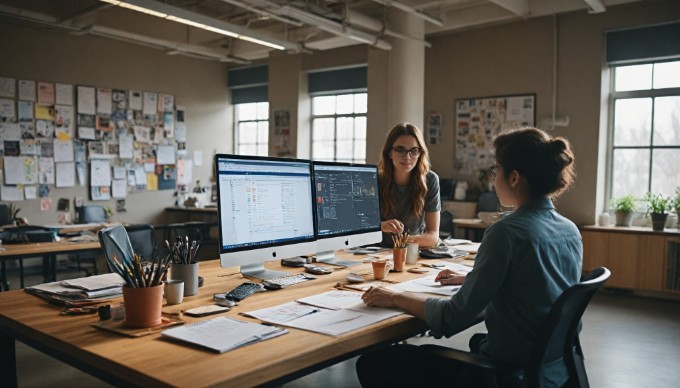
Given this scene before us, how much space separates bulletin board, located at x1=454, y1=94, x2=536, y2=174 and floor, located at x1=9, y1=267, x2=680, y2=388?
2351 mm

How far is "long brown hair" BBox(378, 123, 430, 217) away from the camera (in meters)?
3.30

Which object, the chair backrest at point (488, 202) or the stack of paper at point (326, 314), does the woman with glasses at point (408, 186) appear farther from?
the chair backrest at point (488, 202)

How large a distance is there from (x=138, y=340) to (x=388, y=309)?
77cm

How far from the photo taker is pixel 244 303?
6.00 ft

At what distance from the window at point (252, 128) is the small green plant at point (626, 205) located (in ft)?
17.6

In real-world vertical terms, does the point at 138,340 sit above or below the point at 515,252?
below

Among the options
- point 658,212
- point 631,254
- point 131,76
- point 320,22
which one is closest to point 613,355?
point 631,254

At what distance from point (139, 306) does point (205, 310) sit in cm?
24

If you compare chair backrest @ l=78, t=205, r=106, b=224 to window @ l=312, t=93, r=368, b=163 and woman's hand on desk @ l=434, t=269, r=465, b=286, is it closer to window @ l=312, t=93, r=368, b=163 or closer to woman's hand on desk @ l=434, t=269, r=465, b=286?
window @ l=312, t=93, r=368, b=163

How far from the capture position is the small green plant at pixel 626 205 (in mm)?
5823

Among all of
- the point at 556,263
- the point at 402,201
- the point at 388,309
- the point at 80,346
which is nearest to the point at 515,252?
the point at 556,263

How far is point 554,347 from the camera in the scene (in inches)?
61.6

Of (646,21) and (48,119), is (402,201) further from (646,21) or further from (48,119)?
(48,119)

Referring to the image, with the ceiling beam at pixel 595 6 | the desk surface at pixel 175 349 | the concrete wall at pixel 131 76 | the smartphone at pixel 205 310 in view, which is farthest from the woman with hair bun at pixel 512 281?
the concrete wall at pixel 131 76
